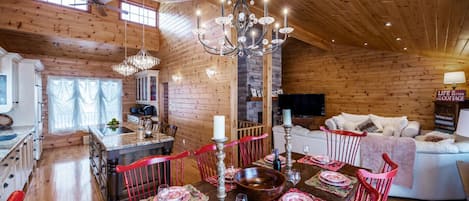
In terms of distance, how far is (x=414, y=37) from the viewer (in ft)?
12.5

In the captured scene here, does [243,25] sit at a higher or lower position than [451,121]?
higher

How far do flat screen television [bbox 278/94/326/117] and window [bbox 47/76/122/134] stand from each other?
567cm

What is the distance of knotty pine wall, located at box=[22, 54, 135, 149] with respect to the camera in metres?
6.16

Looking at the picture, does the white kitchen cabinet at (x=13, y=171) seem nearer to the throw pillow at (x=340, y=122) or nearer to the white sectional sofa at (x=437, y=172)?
the white sectional sofa at (x=437, y=172)

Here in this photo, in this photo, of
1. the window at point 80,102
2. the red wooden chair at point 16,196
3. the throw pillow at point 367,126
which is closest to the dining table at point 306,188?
the red wooden chair at point 16,196

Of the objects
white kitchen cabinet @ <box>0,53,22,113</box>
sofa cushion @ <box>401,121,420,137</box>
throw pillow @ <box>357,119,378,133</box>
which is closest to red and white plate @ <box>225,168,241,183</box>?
white kitchen cabinet @ <box>0,53,22,113</box>

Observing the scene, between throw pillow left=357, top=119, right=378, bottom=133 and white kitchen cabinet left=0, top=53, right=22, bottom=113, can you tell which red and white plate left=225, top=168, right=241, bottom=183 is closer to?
white kitchen cabinet left=0, top=53, right=22, bottom=113

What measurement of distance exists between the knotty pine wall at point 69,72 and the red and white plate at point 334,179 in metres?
7.42

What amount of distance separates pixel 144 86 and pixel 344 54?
6481mm

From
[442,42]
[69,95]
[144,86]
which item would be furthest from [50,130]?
[442,42]

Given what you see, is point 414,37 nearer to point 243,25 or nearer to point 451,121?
point 451,121

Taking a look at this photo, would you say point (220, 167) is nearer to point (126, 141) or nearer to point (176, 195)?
point (176, 195)

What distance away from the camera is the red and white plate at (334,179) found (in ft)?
5.43

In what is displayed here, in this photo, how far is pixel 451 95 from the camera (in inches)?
181
